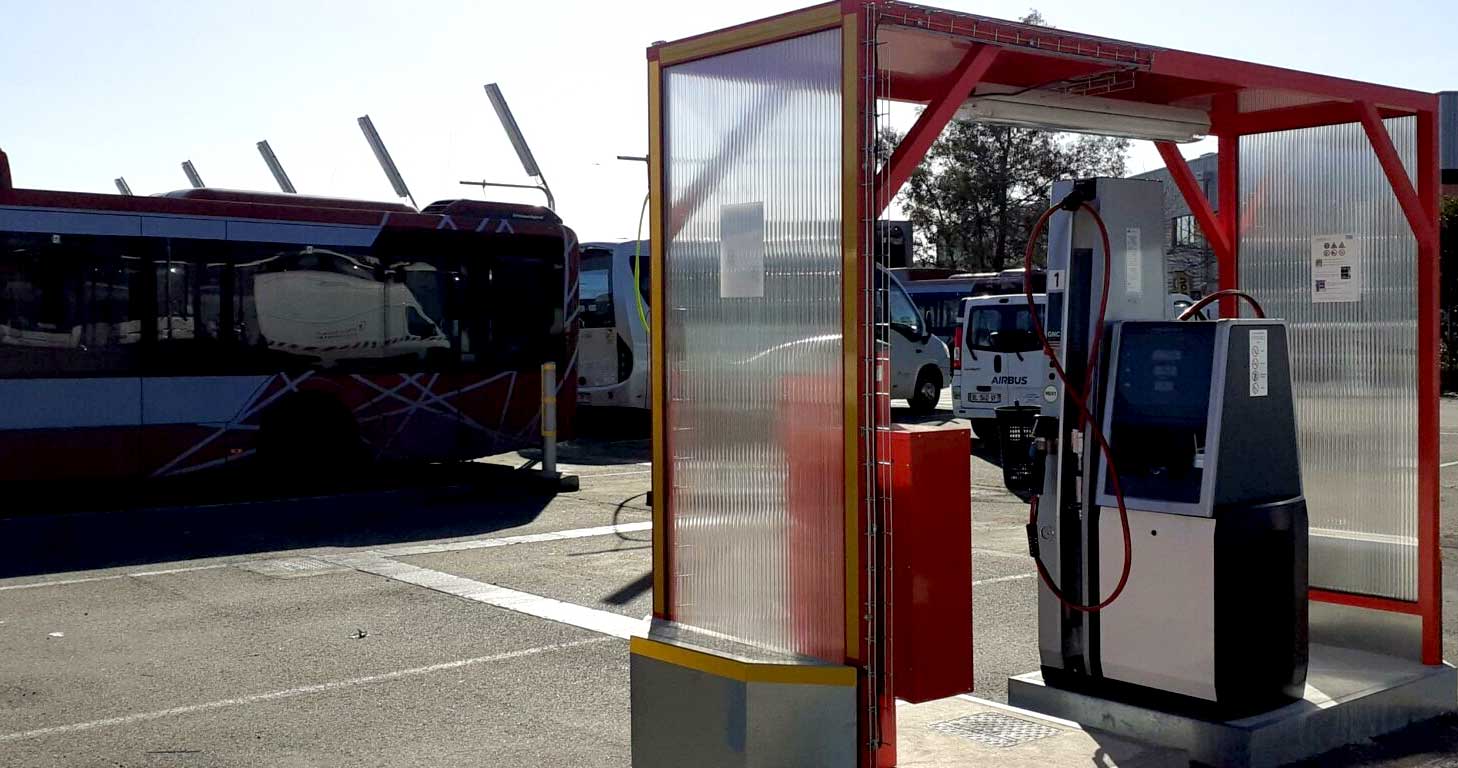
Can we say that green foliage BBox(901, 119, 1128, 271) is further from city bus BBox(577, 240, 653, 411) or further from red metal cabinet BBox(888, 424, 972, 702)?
red metal cabinet BBox(888, 424, 972, 702)

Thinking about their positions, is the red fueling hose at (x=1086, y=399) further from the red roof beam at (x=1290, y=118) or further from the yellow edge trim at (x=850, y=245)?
the red roof beam at (x=1290, y=118)

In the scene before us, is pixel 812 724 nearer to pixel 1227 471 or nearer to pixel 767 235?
pixel 767 235

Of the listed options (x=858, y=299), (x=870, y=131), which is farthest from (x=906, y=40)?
(x=858, y=299)

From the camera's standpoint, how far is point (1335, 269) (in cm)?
695

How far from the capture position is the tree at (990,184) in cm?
5050

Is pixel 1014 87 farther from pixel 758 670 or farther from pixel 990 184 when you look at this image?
pixel 990 184

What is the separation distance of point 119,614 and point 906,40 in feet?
21.4

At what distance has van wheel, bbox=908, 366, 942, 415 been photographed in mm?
26172

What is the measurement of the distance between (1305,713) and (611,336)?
1731 centimetres

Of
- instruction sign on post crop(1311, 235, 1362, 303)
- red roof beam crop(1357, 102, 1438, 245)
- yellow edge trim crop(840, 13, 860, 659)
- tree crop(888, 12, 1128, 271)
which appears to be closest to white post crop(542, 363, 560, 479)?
instruction sign on post crop(1311, 235, 1362, 303)

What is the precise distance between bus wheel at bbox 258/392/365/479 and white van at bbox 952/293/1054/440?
788 cm

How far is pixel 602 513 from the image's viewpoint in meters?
13.8

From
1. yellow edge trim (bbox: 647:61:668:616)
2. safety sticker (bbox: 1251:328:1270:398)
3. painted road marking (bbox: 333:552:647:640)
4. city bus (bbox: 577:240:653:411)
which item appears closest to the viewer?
yellow edge trim (bbox: 647:61:668:616)

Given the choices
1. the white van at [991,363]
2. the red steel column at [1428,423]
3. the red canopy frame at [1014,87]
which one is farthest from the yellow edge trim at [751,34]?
the white van at [991,363]
